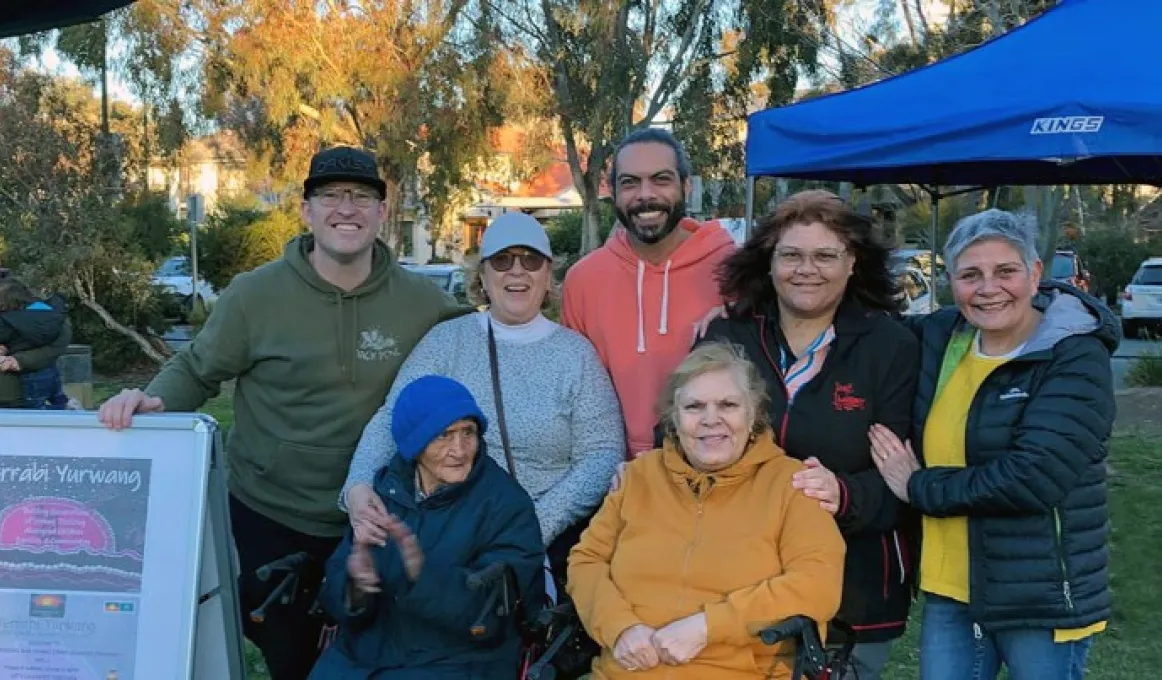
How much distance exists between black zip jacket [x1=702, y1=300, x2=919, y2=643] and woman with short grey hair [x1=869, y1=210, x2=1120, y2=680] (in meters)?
0.05

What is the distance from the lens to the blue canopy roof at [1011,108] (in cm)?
425

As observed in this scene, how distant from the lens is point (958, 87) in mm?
4988

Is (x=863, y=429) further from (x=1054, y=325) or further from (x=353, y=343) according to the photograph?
(x=353, y=343)

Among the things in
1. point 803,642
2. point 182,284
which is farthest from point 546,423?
point 182,284

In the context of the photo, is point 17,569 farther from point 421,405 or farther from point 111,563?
point 421,405

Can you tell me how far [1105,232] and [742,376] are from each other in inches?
1187

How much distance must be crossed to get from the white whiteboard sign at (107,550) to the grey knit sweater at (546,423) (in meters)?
0.48

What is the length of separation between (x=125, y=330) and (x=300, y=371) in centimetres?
1505

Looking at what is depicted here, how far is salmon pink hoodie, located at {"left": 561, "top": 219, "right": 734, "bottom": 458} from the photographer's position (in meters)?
3.46

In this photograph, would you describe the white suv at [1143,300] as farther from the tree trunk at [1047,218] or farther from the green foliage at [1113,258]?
the tree trunk at [1047,218]

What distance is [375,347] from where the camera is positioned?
11.5ft

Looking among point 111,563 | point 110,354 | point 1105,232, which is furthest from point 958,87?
point 1105,232

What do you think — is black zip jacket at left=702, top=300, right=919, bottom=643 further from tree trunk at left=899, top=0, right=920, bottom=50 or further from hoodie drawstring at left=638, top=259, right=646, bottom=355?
tree trunk at left=899, top=0, right=920, bottom=50

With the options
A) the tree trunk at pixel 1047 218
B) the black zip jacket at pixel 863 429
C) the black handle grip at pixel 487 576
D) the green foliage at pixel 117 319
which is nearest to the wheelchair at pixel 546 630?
the black handle grip at pixel 487 576
